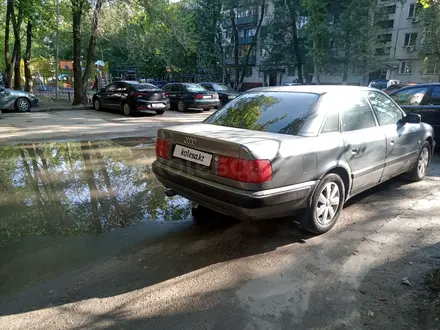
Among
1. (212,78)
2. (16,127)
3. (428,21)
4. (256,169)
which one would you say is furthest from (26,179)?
(212,78)

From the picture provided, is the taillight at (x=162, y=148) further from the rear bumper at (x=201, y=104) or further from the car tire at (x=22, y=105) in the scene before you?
the car tire at (x=22, y=105)

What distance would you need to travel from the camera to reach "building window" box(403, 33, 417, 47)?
33.6m

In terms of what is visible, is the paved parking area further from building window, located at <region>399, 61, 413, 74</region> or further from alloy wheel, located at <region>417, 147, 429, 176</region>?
building window, located at <region>399, 61, 413, 74</region>

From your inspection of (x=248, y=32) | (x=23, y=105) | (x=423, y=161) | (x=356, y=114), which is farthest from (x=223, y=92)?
(x=248, y=32)

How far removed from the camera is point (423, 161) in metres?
5.42

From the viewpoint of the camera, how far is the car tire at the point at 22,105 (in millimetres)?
14531

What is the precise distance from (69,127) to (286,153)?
10.0 metres

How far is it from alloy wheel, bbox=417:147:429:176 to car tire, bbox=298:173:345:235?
2432 millimetres

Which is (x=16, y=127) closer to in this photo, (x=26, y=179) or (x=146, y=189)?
(x=26, y=179)

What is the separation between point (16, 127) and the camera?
35.5ft

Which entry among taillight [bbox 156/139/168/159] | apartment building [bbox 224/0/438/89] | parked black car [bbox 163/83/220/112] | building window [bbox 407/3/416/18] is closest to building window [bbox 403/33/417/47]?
apartment building [bbox 224/0/438/89]

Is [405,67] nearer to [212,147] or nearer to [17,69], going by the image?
[17,69]

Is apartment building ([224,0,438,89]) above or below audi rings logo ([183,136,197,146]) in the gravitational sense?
above

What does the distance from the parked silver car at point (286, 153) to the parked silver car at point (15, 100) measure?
43.8 feet
